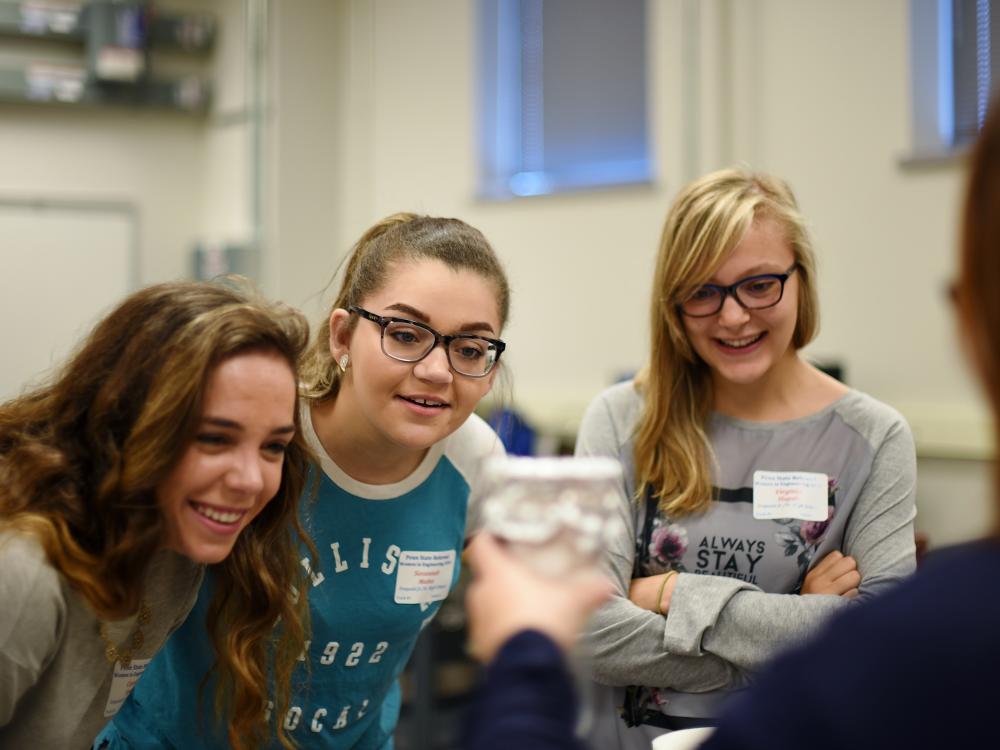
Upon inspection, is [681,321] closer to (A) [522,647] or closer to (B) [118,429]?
(B) [118,429]

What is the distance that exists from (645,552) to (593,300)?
319 cm

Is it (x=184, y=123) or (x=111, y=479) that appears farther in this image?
(x=184, y=123)

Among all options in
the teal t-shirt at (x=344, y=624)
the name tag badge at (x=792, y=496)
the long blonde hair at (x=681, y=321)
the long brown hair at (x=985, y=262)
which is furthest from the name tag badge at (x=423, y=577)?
the long brown hair at (x=985, y=262)

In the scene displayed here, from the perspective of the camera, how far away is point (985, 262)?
701 millimetres

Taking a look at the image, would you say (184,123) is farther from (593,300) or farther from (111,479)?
(111,479)

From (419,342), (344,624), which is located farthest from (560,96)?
(344,624)

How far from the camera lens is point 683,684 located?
161 centimetres

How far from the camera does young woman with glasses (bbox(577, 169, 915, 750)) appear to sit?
160cm

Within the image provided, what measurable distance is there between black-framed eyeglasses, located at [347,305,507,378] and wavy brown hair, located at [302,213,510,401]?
0.09m

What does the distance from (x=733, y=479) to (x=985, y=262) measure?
1044 mm

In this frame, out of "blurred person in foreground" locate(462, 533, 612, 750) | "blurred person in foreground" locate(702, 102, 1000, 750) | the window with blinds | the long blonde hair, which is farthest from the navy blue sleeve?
the window with blinds

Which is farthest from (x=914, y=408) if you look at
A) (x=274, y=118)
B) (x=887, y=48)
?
(x=274, y=118)

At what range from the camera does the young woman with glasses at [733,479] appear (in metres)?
1.60

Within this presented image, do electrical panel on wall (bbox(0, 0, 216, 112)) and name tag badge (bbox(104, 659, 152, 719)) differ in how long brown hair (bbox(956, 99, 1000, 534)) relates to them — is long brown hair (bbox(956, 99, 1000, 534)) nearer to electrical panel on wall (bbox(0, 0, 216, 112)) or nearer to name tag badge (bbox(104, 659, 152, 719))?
name tag badge (bbox(104, 659, 152, 719))
